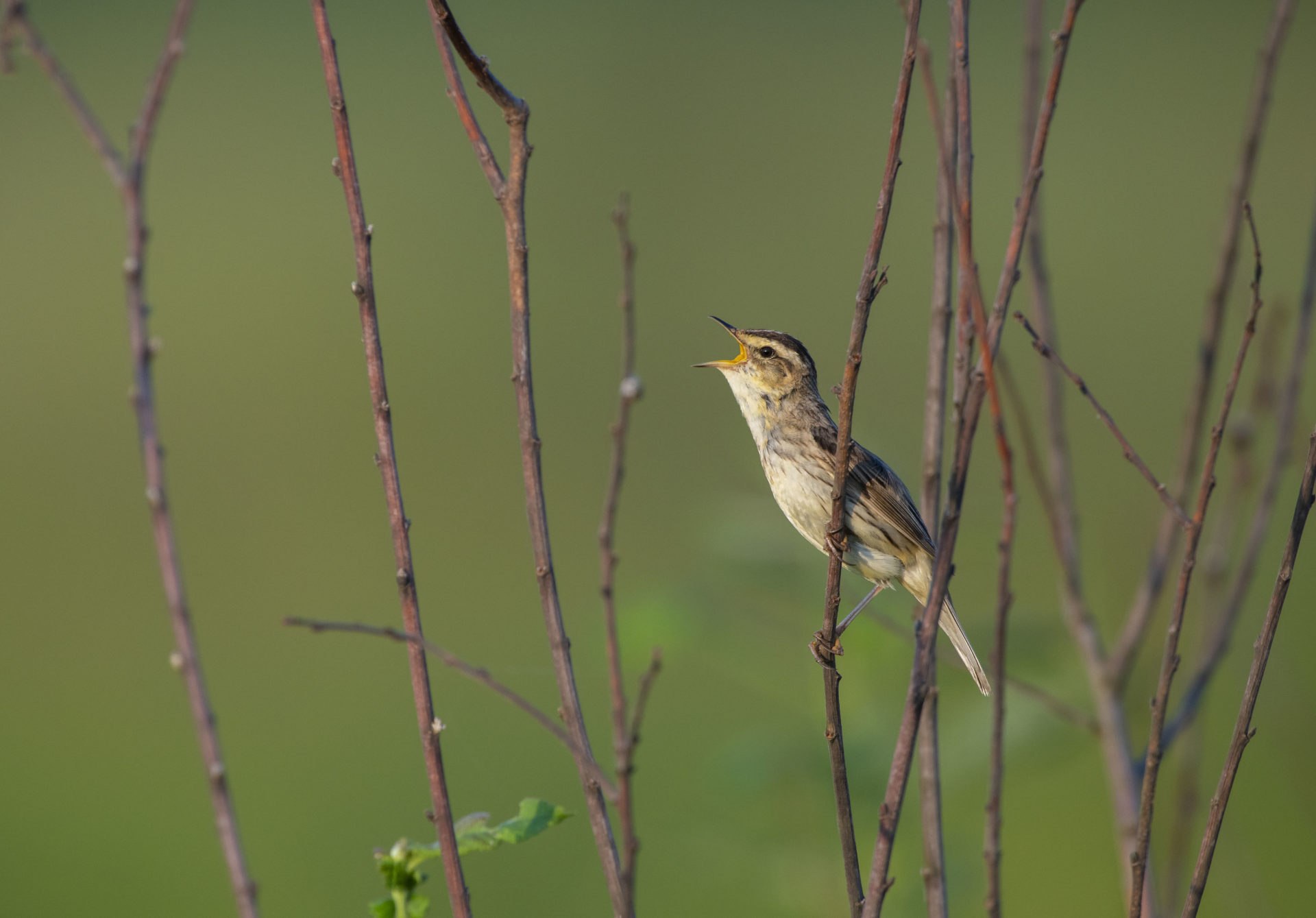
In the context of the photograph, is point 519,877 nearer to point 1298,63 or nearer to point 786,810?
point 786,810

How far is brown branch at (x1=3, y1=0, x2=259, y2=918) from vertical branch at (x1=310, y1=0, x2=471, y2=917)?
1.13 ft

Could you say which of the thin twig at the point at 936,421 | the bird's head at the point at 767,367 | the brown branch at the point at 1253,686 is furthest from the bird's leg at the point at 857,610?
the brown branch at the point at 1253,686

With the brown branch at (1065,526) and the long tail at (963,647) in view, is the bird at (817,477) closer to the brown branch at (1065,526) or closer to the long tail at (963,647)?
the long tail at (963,647)

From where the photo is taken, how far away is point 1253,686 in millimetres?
2139

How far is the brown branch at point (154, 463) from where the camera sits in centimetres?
166

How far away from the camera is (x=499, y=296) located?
17.4 m

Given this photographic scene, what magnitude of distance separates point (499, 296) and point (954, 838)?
1334 centimetres

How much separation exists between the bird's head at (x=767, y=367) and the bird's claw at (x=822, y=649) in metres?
1.03

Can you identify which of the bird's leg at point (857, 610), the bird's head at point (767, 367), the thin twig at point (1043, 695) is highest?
the bird's head at point (767, 367)

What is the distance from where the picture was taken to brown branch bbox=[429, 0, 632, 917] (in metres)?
2.16

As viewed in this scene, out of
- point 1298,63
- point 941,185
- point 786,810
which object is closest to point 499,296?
point 1298,63

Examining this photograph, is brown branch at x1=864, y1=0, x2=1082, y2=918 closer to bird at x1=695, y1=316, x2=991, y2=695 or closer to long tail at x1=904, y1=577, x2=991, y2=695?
bird at x1=695, y1=316, x2=991, y2=695

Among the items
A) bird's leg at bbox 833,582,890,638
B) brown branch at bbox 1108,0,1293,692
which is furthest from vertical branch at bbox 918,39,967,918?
brown branch at bbox 1108,0,1293,692

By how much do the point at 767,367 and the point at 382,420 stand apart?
2.19m
